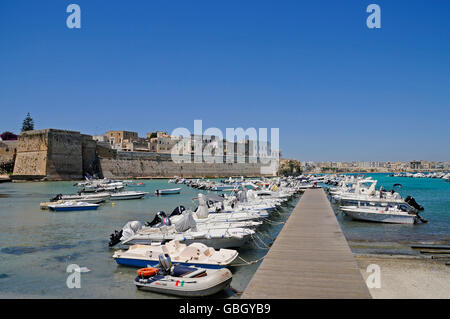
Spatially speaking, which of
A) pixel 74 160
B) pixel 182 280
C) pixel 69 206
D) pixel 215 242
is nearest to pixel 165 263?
pixel 182 280

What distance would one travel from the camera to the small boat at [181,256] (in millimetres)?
9737

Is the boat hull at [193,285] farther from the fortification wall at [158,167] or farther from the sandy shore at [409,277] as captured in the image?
the fortification wall at [158,167]

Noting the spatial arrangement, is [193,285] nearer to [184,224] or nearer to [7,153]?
[184,224]

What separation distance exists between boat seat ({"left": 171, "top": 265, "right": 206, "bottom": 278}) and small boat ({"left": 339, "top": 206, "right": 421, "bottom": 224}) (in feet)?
46.3

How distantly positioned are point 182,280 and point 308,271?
3.01 m

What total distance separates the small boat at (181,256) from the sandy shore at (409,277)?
3901mm

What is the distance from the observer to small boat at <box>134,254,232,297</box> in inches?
317

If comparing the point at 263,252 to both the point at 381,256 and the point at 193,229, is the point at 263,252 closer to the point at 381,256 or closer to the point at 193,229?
the point at 193,229

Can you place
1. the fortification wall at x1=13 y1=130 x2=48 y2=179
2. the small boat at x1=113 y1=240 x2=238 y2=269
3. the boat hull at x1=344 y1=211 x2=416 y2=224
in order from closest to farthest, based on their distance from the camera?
1. the small boat at x1=113 y1=240 x2=238 y2=269
2. the boat hull at x1=344 y1=211 x2=416 y2=224
3. the fortification wall at x1=13 y1=130 x2=48 y2=179

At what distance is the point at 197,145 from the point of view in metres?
102

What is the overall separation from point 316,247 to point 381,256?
2.58 meters

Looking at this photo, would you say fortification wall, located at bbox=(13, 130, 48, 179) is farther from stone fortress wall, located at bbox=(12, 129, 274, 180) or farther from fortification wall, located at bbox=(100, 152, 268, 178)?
fortification wall, located at bbox=(100, 152, 268, 178)

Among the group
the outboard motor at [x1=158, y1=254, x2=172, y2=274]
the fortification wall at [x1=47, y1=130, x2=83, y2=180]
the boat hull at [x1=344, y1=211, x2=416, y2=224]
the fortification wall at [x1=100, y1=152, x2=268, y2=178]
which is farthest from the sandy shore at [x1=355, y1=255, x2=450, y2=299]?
the fortification wall at [x1=100, y1=152, x2=268, y2=178]

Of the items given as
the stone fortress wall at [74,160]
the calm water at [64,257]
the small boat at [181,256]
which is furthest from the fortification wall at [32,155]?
the small boat at [181,256]
